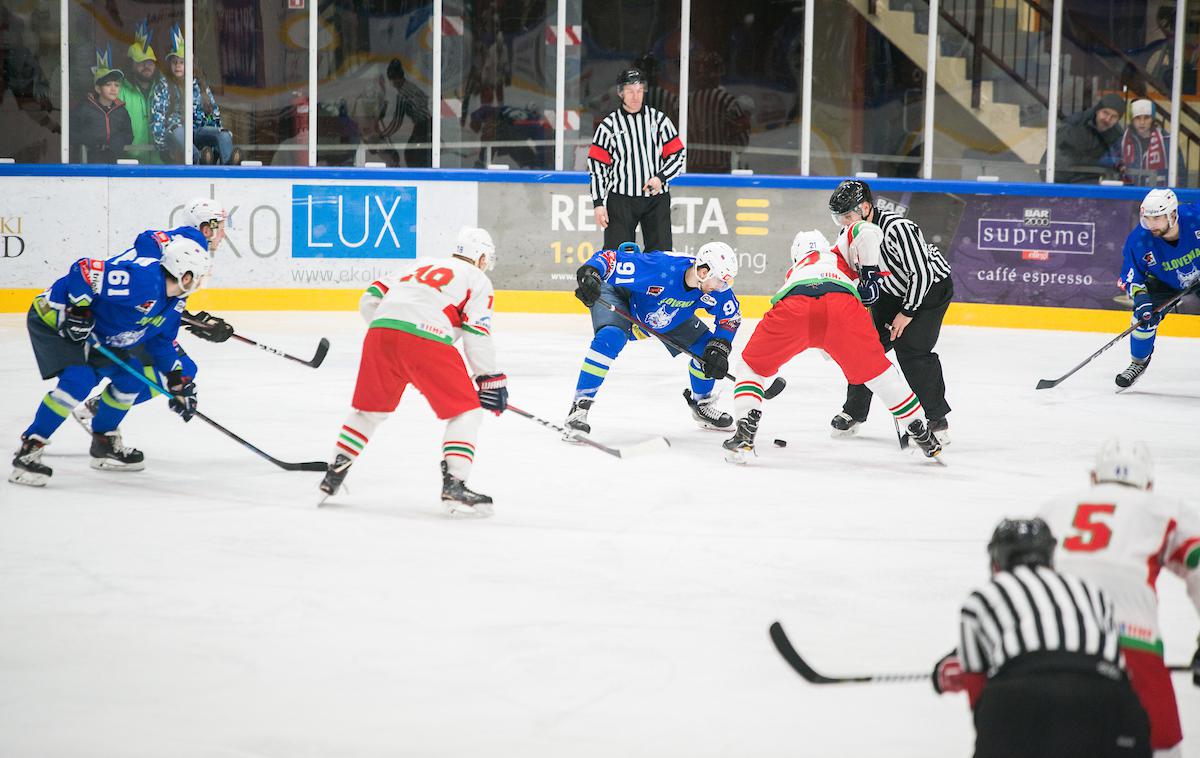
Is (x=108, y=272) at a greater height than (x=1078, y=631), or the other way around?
→ (x=108, y=272)

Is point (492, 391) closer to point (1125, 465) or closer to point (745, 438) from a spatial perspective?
point (745, 438)

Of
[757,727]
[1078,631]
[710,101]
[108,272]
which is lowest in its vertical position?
[757,727]

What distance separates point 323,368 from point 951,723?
5.17 metres

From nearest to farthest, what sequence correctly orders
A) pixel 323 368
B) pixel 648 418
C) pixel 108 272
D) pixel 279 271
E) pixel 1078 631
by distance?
1. pixel 1078 631
2. pixel 108 272
3. pixel 648 418
4. pixel 323 368
5. pixel 279 271

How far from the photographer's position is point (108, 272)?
180 inches

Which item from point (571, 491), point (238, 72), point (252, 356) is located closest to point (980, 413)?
point (571, 491)

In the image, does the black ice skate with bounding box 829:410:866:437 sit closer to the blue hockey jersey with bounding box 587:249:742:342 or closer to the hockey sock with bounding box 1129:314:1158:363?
the blue hockey jersey with bounding box 587:249:742:342

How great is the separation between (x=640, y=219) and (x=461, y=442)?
14.2ft

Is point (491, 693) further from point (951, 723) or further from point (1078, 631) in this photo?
point (1078, 631)

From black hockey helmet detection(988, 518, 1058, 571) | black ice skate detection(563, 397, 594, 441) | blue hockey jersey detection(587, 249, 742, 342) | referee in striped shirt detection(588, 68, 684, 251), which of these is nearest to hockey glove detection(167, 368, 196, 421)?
black ice skate detection(563, 397, 594, 441)

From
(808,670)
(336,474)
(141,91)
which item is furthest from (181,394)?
(141,91)

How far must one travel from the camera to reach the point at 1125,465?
243 centimetres

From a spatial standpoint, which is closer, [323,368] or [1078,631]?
[1078,631]

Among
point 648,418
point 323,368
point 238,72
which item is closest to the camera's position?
point 648,418
